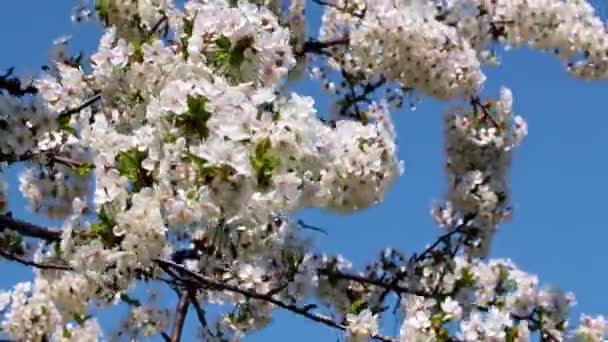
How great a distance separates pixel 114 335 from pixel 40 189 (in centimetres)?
289

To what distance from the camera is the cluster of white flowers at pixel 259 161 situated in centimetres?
311

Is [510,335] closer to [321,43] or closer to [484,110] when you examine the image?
[321,43]

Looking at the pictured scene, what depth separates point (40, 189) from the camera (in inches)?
221

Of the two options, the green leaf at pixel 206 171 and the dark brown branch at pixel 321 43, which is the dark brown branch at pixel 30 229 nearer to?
the green leaf at pixel 206 171

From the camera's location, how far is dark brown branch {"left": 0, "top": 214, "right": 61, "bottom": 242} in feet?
13.5

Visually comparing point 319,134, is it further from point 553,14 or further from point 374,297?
point 553,14

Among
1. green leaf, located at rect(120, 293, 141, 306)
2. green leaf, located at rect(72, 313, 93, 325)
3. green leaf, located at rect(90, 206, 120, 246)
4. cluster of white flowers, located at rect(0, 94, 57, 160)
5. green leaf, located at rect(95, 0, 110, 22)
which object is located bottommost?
green leaf, located at rect(90, 206, 120, 246)

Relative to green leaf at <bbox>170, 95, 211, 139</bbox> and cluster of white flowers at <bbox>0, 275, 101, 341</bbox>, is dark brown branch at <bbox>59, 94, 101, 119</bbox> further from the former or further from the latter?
cluster of white flowers at <bbox>0, 275, 101, 341</bbox>

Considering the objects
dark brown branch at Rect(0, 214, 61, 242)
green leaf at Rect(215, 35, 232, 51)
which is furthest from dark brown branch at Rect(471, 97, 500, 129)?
green leaf at Rect(215, 35, 232, 51)

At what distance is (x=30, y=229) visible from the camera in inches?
168

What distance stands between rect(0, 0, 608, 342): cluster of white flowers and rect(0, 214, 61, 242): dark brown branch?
0.08m

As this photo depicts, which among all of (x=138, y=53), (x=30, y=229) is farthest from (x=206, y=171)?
(x=30, y=229)

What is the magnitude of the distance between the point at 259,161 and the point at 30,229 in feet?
5.15

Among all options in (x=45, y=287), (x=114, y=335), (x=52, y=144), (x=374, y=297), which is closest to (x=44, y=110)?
(x=52, y=144)
